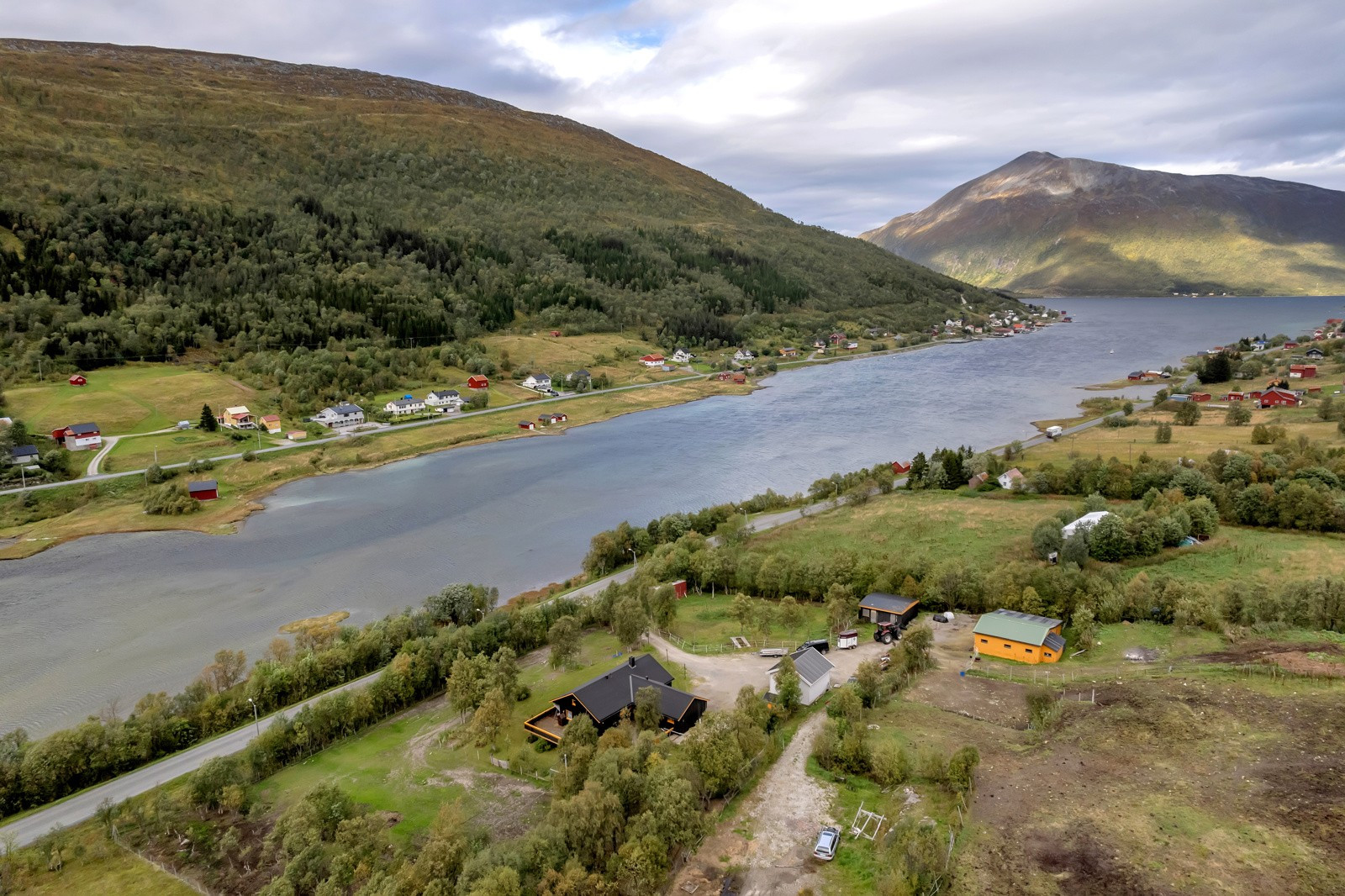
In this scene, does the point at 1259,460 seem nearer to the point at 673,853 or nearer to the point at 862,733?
the point at 862,733

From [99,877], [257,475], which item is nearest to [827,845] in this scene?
[99,877]

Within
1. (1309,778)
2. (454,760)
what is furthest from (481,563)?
(1309,778)

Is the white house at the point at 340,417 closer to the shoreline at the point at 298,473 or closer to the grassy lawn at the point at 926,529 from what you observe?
the shoreline at the point at 298,473

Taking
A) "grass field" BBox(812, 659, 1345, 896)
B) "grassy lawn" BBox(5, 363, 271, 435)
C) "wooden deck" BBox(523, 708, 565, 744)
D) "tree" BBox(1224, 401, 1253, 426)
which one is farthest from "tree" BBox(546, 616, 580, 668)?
"tree" BBox(1224, 401, 1253, 426)

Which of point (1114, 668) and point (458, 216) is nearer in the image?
point (1114, 668)

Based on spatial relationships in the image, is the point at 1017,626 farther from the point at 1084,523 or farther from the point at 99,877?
the point at 99,877

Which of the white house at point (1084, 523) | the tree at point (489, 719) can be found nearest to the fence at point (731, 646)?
the tree at point (489, 719)
